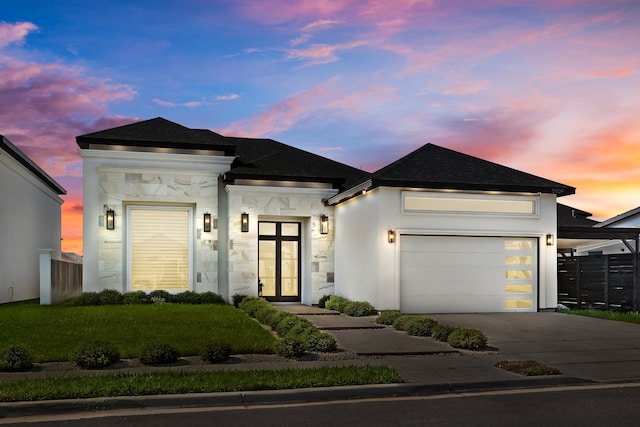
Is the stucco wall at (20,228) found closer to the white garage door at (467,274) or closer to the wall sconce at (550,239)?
the white garage door at (467,274)

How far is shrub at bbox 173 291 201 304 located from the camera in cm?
2045

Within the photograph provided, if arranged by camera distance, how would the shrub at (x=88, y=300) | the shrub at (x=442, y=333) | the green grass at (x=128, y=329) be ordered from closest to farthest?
1. the green grass at (x=128, y=329)
2. the shrub at (x=442, y=333)
3. the shrub at (x=88, y=300)

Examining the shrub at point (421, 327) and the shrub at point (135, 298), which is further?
the shrub at point (135, 298)

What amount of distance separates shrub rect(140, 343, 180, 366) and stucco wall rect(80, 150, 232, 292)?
1104 centimetres

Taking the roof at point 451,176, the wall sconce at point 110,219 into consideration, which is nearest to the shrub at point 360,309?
the roof at point 451,176

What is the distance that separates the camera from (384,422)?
707cm

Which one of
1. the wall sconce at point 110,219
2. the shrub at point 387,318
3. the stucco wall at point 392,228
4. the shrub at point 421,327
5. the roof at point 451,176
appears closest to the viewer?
the shrub at point 421,327

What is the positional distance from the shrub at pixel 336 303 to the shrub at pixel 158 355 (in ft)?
29.9

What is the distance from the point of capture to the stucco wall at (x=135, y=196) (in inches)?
808

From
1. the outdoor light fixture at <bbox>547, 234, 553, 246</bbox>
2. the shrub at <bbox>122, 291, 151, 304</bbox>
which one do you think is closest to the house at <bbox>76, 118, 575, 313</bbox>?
the outdoor light fixture at <bbox>547, 234, 553, 246</bbox>

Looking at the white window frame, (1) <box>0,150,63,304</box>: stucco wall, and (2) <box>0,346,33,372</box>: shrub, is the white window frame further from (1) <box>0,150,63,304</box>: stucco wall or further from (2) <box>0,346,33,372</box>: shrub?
(2) <box>0,346,33,372</box>: shrub

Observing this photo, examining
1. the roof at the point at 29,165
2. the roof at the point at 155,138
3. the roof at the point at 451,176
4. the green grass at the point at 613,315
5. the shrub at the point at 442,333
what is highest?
the roof at the point at 155,138

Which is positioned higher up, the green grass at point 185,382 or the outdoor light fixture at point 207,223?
the outdoor light fixture at point 207,223

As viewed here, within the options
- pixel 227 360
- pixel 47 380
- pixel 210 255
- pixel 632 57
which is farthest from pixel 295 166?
pixel 47 380
